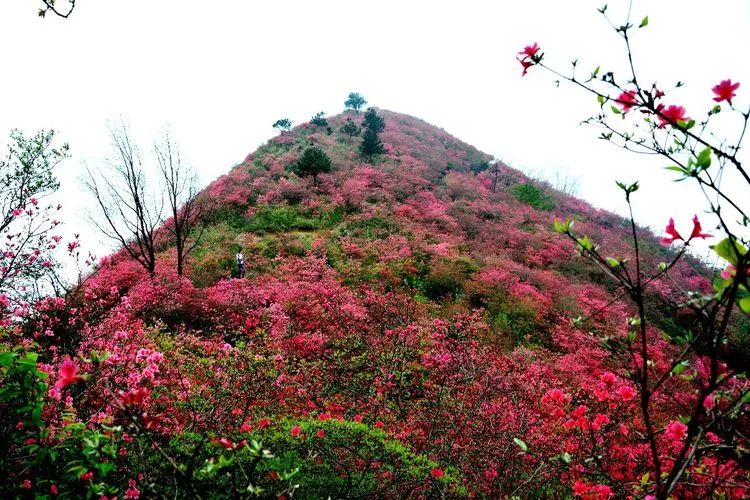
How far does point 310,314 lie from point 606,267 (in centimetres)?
852

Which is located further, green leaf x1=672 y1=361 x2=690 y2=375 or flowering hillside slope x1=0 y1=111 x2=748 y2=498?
flowering hillside slope x1=0 y1=111 x2=748 y2=498

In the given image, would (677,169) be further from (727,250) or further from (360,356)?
(360,356)

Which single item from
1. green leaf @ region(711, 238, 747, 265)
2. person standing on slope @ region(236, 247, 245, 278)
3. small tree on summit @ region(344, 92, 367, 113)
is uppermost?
small tree on summit @ region(344, 92, 367, 113)

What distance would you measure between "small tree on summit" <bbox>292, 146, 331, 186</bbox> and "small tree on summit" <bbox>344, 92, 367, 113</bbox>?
1998cm

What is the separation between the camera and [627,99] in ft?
5.36

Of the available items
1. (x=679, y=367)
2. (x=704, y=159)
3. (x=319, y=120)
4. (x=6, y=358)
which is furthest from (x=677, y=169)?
(x=319, y=120)

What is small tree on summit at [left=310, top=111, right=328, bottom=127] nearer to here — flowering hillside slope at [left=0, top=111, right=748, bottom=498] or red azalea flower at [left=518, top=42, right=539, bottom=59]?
flowering hillside slope at [left=0, top=111, right=748, bottom=498]

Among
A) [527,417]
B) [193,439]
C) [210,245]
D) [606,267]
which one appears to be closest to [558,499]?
[527,417]

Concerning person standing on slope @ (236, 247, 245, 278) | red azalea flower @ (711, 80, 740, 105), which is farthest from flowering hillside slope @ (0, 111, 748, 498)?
red azalea flower @ (711, 80, 740, 105)

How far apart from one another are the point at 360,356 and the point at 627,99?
609 cm

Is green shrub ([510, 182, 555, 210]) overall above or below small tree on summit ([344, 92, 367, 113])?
below

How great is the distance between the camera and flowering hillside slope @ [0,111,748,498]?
3039mm

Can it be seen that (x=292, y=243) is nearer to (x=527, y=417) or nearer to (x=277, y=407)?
(x=277, y=407)

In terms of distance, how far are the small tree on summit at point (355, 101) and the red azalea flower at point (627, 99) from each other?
126 ft
